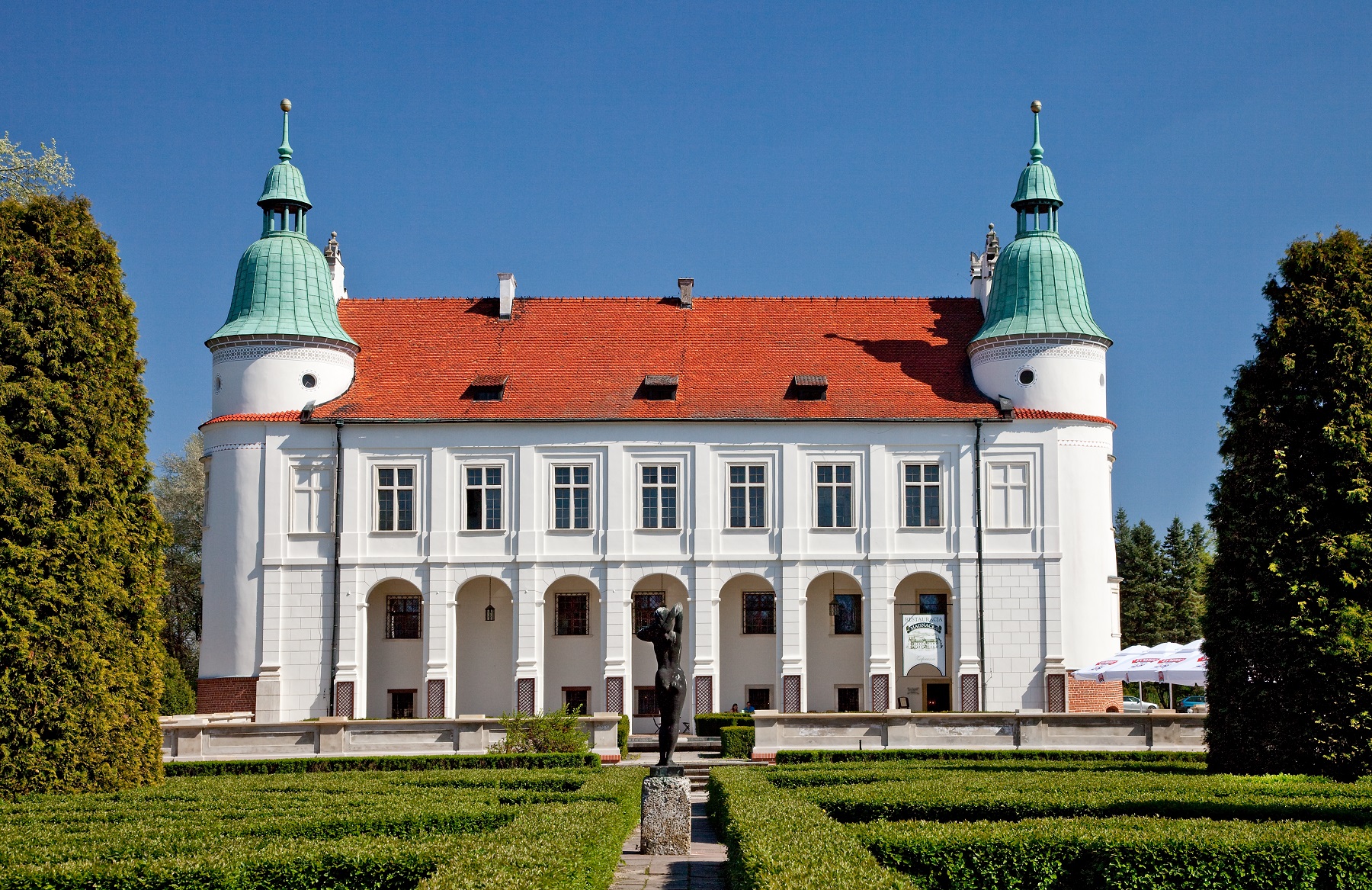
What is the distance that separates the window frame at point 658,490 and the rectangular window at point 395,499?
7.34 meters

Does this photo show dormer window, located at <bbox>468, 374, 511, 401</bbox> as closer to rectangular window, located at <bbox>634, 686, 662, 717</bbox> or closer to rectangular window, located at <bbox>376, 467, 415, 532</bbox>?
rectangular window, located at <bbox>376, 467, 415, 532</bbox>

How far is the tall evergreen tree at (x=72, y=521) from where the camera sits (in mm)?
21125

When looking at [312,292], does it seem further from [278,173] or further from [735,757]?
[735,757]

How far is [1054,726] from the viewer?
3203 cm

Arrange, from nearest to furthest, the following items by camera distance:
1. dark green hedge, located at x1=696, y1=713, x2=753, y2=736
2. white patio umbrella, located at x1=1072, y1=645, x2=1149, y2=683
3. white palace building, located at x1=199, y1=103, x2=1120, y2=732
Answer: white patio umbrella, located at x1=1072, y1=645, x2=1149, y2=683 → dark green hedge, located at x1=696, y1=713, x2=753, y2=736 → white palace building, located at x1=199, y1=103, x2=1120, y2=732

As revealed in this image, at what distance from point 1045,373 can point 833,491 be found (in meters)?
8.11

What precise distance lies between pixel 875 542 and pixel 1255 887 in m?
30.1

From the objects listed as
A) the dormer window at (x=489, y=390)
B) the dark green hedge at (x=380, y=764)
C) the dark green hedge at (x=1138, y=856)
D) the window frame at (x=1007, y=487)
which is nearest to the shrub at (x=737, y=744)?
the dark green hedge at (x=380, y=764)

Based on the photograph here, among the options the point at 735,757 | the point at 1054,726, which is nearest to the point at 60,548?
the point at 735,757

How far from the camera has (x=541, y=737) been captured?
30.8 m

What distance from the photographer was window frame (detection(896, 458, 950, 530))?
44.9 meters

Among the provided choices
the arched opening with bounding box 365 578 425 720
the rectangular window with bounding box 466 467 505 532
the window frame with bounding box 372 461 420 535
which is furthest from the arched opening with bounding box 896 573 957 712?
the window frame with bounding box 372 461 420 535

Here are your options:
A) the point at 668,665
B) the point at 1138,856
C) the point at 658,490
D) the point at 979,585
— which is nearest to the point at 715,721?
the point at 658,490

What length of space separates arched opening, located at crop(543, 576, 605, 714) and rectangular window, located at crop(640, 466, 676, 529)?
2.99 metres
